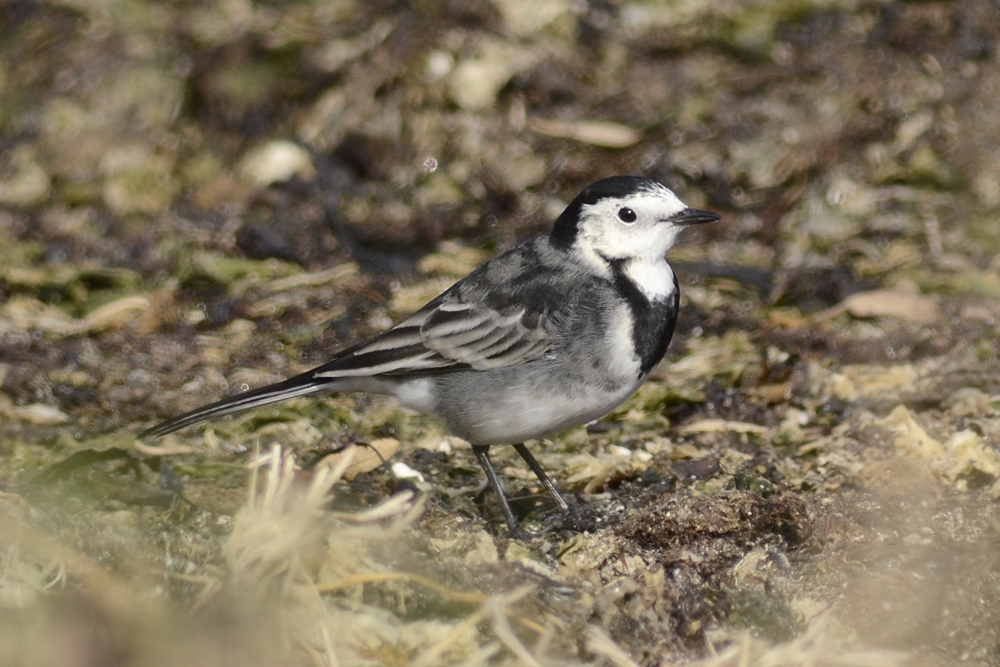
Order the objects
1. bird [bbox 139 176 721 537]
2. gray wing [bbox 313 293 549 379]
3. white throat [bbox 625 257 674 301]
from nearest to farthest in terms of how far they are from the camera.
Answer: bird [bbox 139 176 721 537] < gray wing [bbox 313 293 549 379] < white throat [bbox 625 257 674 301]

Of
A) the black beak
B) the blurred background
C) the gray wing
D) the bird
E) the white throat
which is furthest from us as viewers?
the black beak

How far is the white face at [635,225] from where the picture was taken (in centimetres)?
509

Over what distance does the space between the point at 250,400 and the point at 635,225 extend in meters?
1.83

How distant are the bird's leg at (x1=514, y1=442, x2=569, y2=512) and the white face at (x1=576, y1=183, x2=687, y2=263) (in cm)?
94

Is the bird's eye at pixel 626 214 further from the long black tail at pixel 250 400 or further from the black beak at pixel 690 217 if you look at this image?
the long black tail at pixel 250 400

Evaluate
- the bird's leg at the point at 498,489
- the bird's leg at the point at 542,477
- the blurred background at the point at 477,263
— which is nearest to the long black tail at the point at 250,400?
the blurred background at the point at 477,263

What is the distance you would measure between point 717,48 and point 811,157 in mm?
1410

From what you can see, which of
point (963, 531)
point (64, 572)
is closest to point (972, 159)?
point (963, 531)

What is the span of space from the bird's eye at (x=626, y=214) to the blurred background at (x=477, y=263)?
109 centimetres

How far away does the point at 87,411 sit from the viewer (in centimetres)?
A: 558

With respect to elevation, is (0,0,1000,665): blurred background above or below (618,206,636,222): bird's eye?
below

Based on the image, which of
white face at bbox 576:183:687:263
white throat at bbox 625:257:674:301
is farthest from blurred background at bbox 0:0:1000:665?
white face at bbox 576:183:687:263

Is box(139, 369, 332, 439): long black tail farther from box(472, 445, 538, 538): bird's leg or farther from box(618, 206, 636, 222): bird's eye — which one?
box(618, 206, 636, 222): bird's eye

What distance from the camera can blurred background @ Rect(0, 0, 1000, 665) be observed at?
3.67 meters
